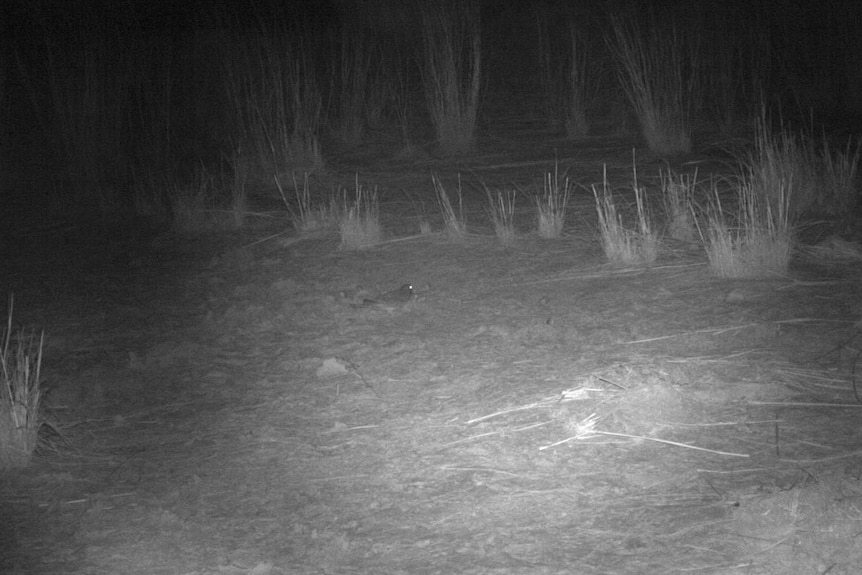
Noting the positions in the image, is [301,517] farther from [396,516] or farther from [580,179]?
[580,179]

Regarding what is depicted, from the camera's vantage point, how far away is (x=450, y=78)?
29.6ft

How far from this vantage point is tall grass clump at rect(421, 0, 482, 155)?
8930 mm

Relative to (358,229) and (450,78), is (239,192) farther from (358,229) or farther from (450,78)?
(450,78)

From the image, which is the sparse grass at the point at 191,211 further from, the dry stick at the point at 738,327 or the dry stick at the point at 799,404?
the dry stick at the point at 799,404

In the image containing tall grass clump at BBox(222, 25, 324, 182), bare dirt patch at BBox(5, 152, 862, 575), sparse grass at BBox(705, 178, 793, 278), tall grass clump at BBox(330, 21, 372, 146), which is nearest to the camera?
bare dirt patch at BBox(5, 152, 862, 575)

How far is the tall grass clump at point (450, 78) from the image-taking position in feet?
29.3

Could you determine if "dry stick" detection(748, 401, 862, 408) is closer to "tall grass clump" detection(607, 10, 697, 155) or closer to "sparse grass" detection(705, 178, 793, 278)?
"sparse grass" detection(705, 178, 793, 278)

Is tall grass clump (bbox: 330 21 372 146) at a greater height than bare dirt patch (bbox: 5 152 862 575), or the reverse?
tall grass clump (bbox: 330 21 372 146)

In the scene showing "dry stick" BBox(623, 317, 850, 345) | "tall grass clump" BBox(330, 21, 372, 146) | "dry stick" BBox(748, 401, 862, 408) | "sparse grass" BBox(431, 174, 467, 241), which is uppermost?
"tall grass clump" BBox(330, 21, 372, 146)

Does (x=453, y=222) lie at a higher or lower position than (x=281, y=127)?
lower

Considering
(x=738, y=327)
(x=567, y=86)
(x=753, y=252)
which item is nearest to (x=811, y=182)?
(x=753, y=252)

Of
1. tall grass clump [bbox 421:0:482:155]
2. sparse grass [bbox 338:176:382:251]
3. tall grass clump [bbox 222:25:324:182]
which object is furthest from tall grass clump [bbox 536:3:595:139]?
sparse grass [bbox 338:176:382:251]

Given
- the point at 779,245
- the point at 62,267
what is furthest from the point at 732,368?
the point at 62,267

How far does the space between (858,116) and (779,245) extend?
4.49 metres
